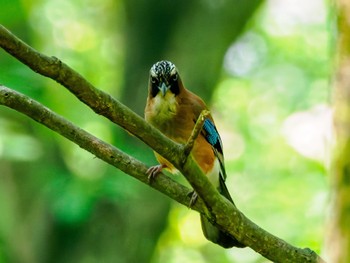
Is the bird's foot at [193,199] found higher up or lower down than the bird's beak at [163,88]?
lower down

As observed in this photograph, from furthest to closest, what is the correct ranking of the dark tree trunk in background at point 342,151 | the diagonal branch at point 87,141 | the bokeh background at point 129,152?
the bokeh background at point 129,152 < the diagonal branch at point 87,141 < the dark tree trunk in background at point 342,151

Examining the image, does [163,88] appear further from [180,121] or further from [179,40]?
[179,40]

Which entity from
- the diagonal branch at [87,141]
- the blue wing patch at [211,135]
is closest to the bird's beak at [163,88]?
the blue wing patch at [211,135]

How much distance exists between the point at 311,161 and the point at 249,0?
13.7 feet

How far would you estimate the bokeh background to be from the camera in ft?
26.5

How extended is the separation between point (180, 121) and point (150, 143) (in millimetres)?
2273

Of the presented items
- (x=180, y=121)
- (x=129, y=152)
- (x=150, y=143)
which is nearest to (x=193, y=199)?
(x=150, y=143)

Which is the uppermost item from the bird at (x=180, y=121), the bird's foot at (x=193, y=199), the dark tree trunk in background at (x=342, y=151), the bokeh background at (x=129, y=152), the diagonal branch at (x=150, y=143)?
the bokeh background at (x=129, y=152)

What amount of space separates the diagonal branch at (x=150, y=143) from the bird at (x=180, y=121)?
129 cm

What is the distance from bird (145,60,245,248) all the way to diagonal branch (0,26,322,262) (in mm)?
1292

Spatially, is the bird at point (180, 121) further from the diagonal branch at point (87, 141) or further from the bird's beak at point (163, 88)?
the diagonal branch at point (87, 141)

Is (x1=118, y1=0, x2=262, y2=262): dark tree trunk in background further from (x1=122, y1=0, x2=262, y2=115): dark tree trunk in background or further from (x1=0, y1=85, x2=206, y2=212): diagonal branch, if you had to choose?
(x1=0, y1=85, x2=206, y2=212): diagonal branch

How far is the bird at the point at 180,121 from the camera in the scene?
227 inches

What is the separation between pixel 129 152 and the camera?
7441mm
